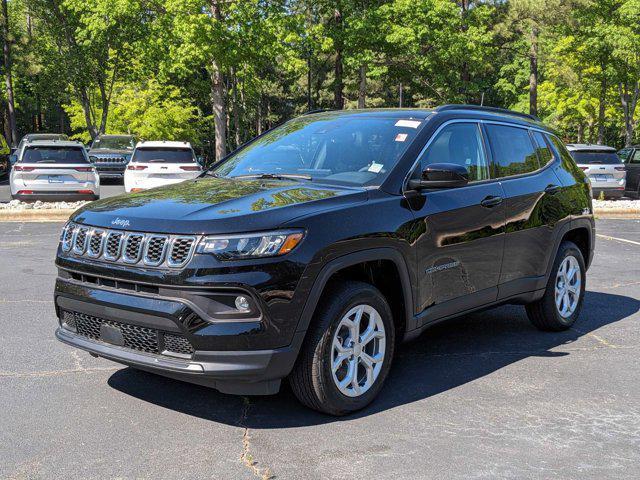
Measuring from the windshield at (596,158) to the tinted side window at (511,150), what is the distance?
1601 cm

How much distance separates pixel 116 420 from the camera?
13.7 feet

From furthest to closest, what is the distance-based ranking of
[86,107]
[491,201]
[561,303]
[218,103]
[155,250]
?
[86,107] → [218,103] → [561,303] → [491,201] → [155,250]

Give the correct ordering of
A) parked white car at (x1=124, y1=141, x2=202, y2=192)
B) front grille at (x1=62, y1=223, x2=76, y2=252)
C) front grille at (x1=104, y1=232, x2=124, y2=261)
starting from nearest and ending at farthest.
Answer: front grille at (x1=104, y1=232, x2=124, y2=261)
front grille at (x1=62, y1=223, x2=76, y2=252)
parked white car at (x1=124, y1=141, x2=202, y2=192)

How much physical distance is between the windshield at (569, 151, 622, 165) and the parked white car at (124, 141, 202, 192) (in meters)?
10.8

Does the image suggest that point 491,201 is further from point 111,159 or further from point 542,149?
point 111,159

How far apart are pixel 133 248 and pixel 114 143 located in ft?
84.8

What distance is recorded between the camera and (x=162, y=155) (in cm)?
1783

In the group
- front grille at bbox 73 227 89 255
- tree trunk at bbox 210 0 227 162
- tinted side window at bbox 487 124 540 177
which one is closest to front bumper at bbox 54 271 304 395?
front grille at bbox 73 227 89 255

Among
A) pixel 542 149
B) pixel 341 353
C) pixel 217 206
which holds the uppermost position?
pixel 542 149

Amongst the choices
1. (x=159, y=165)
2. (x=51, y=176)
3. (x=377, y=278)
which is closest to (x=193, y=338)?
(x=377, y=278)

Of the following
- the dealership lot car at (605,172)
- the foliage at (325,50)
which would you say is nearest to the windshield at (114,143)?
the foliage at (325,50)

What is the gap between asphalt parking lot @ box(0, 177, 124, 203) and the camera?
21062mm

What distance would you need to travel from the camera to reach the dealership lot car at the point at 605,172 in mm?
20781

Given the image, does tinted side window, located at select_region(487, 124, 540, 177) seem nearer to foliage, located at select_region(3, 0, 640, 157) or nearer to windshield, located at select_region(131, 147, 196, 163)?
windshield, located at select_region(131, 147, 196, 163)
